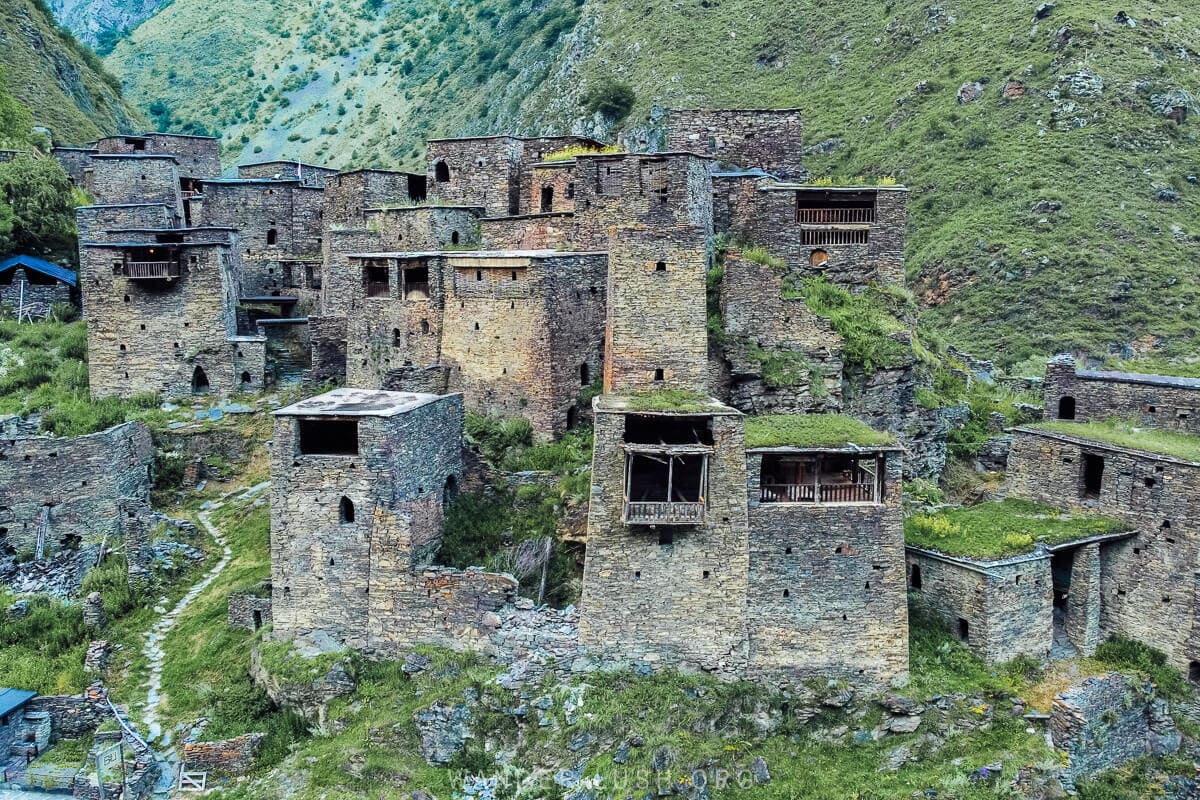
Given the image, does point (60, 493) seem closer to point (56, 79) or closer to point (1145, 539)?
point (1145, 539)

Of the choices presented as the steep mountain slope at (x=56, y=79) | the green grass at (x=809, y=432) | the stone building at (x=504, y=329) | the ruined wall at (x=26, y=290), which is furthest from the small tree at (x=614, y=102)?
the green grass at (x=809, y=432)

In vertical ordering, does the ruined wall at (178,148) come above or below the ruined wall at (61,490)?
above

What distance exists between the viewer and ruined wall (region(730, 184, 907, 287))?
2837cm

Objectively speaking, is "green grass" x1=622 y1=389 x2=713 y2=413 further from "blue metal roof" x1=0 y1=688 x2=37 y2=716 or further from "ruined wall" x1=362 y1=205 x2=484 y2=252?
"blue metal roof" x1=0 y1=688 x2=37 y2=716

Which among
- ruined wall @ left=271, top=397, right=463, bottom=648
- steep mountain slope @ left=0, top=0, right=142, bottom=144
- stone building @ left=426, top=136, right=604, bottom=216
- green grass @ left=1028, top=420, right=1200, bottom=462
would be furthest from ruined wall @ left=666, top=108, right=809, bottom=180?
steep mountain slope @ left=0, top=0, right=142, bottom=144

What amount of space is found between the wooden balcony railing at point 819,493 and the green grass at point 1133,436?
6812 mm

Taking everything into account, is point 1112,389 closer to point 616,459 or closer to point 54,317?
point 616,459

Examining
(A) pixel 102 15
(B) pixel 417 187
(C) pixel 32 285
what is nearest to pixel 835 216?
(B) pixel 417 187

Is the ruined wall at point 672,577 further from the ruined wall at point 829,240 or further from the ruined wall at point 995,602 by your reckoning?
the ruined wall at point 829,240

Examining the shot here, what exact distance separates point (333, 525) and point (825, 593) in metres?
10.3

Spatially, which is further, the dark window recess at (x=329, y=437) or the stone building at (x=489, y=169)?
the stone building at (x=489, y=169)

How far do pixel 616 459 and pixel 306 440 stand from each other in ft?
Result: 23.7

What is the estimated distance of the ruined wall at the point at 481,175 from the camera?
102 ft

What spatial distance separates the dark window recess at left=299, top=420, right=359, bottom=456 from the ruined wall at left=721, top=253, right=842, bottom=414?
9334mm
